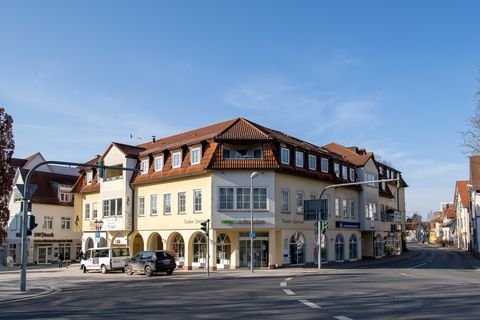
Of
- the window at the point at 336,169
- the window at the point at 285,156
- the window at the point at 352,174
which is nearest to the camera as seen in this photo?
the window at the point at 285,156

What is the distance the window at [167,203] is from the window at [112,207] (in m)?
5.66

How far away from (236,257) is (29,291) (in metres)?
19.1

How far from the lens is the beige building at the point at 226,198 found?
134 feet

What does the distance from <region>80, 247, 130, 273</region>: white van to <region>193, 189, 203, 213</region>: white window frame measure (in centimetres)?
633

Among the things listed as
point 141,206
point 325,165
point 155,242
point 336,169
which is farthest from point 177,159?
point 336,169

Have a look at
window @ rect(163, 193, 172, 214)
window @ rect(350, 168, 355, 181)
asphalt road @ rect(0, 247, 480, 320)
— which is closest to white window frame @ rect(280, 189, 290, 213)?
window @ rect(163, 193, 172, 214)

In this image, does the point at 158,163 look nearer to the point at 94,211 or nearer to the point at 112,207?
the point at 112,207

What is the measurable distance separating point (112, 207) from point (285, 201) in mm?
17032

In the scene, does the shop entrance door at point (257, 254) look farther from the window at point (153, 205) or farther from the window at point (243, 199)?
the window at point (153, 205)

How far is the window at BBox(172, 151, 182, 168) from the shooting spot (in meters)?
44.1

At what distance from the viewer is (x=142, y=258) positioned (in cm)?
3688

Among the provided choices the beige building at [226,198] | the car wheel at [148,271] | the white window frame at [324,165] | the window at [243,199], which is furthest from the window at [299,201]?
the car wheel at [148,271]

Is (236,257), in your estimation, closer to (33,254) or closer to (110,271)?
(110,271)

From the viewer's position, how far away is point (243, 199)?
40938mm
